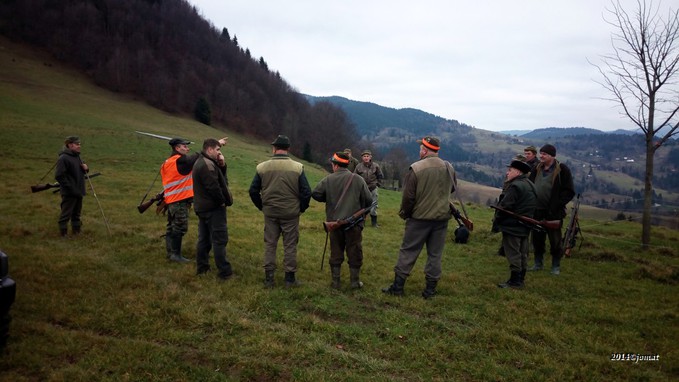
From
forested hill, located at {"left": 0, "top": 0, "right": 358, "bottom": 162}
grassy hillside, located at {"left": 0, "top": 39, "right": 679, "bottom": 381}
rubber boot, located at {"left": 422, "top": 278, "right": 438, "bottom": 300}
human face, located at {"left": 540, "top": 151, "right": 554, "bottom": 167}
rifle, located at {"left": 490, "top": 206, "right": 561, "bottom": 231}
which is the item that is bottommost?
grassy hillside, located at {"left": 0, "top": 39, "right": 679, "bottom": 381}

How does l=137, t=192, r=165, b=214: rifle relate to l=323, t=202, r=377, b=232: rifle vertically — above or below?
below

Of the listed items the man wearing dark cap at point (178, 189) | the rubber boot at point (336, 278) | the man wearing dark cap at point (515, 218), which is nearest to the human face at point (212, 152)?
the man wearing dark cap at point (178, 189)

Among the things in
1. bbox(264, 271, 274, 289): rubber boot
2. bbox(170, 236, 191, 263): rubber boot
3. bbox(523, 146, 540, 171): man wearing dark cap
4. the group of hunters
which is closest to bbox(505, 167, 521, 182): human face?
the group of hunters

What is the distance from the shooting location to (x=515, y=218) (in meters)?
7.30

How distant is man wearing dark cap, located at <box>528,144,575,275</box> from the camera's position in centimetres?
823

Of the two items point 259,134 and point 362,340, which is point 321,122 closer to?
point 259,134

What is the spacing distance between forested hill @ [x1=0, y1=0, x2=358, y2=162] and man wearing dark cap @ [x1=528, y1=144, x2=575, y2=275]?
62755 mm

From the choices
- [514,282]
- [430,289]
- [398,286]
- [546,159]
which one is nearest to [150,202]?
[398,286]

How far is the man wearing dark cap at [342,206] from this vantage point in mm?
6953

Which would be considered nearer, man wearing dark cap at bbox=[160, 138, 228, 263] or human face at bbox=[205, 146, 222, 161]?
human face at bbox=[205, 146, 222, 161]

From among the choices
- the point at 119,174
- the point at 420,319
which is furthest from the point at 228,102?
the point at 420,319

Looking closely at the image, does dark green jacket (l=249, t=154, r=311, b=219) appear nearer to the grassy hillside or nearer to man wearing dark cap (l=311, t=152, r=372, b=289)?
man wearing dark cap (l=311, t=152, r=372, b=289)

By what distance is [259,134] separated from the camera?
86.6m

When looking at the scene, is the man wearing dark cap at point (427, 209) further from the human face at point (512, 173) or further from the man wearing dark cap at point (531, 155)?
the man wearing dark cap at point (531, 155)
